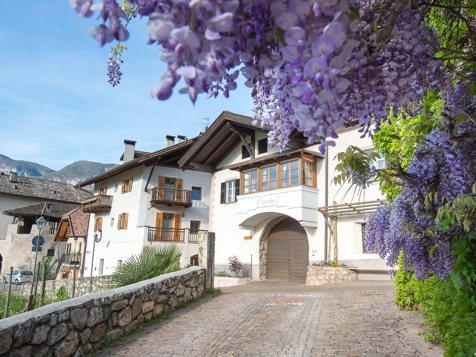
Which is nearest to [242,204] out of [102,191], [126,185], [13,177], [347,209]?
[347,209]

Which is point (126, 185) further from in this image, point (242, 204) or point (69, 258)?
point (69, 258)

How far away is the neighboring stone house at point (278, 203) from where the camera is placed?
15.2 metres

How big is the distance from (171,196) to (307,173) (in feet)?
33.5

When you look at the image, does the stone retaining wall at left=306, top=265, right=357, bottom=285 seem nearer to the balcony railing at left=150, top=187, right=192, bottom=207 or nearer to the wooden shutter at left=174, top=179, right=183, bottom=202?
the balcony railing at left=150, top=187, right=192, bottom=207

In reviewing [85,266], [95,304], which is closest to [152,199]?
[85,266]

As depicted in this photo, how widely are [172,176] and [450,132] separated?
73.5 feet

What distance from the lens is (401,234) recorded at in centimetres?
344

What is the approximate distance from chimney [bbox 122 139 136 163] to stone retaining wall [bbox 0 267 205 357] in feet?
73.0

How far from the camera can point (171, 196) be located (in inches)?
933

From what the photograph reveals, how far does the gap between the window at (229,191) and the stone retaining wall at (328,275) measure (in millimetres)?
6531

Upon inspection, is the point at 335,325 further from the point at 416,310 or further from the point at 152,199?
the point at 152,199

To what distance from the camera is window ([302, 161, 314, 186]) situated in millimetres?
16062

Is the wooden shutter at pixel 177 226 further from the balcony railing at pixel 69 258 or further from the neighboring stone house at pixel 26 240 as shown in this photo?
the neighboring stone house at pixel 26 240

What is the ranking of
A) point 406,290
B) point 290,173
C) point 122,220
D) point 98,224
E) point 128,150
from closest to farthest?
point 406,290 < point 290,173 < point 122,220 < point 98,224 < point 128,150
